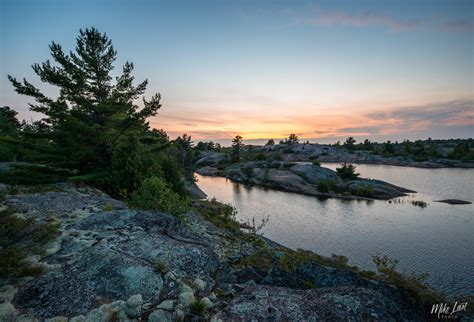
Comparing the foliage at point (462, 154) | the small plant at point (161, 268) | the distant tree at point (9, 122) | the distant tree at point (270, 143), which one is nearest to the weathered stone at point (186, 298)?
the small plant at point (161, 268)

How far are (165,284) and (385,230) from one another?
2902 cm

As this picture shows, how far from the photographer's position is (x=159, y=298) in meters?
7.15

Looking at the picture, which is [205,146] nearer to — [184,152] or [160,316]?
[184,152]

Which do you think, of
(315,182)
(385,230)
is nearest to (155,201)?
(385,230)

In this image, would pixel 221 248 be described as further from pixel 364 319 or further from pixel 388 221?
pixel 388 221

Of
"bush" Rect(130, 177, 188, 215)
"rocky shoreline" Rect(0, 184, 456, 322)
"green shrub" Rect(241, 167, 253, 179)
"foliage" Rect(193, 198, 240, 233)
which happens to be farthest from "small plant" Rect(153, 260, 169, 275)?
"green shrub" Rect(241, 167, 253, 179)

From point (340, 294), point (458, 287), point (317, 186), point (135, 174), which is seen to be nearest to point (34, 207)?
point (135, 174)

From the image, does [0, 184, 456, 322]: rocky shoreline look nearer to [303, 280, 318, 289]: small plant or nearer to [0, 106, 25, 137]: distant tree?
[303, 280, 318, 289]: small plant

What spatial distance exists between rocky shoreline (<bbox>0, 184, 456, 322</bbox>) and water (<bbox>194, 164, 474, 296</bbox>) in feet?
46.1

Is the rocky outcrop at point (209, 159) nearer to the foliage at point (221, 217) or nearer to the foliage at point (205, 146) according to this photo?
the foliage at point (205, 146)

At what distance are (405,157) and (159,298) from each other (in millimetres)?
128796

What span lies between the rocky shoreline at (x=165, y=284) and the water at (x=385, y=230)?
14.0m

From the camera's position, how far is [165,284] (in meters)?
7.70

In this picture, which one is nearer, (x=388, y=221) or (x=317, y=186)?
(x=388, y=221)
